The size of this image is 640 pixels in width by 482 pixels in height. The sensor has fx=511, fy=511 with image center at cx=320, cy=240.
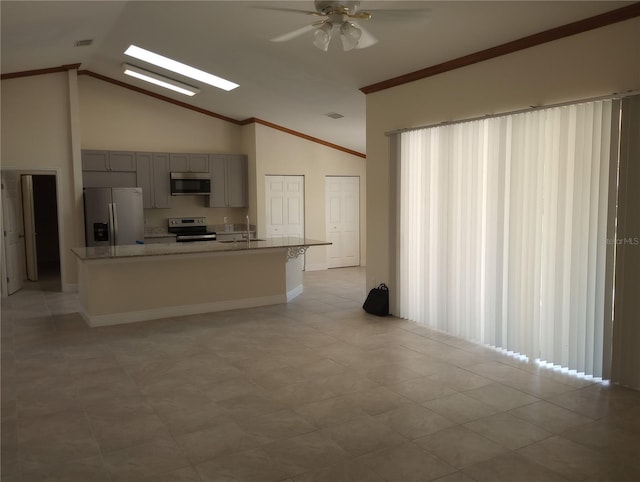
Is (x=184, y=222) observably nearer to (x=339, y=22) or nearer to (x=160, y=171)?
(x=160, y=171)

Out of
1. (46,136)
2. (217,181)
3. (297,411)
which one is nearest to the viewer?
(297,411)

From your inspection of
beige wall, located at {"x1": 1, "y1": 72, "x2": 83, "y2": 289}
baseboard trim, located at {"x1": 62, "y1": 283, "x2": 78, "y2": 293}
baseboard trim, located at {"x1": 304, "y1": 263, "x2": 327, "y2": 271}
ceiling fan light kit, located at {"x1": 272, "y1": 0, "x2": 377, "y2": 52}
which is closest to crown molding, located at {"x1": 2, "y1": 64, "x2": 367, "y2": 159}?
beige wall, located at {"x1": 1, "y1": 72, "x2": 83, "y2": 289}

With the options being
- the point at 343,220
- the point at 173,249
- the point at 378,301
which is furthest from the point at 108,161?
the point at 378,301

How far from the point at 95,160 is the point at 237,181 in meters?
2.37

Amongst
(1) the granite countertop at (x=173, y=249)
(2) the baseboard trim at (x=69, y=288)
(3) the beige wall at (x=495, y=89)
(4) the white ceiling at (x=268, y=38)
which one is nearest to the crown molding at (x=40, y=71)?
(4) the white ceiling at (x=268, y=38)

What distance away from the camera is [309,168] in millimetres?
9617

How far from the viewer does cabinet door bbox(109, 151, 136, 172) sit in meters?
8.26

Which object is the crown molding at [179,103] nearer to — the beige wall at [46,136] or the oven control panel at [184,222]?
the beige wall at [46,136]

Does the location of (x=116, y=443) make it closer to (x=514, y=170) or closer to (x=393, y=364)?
(x=393, y=364)

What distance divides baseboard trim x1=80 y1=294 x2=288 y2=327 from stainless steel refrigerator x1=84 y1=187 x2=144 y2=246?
1.78 meters

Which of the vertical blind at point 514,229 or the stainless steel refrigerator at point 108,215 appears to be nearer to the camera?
the vertical blind at point 514,229

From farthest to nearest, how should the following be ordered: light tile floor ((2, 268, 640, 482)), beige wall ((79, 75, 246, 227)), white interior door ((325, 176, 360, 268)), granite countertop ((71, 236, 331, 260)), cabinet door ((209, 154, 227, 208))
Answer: white interior door ((325, 176, 360, 268)) < cabinet door ((209, 154, 227, 208)) < beige wall ((79, 75, 246, 227)) < granite countertop ((71, 236, 331, 260)) < light tile floor ((2, 268, 640, 482))

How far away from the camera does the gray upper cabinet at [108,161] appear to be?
8078 mm

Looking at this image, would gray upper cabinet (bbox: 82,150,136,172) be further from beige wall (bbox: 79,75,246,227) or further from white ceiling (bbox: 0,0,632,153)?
white ceiling (bbox: 0,0,632,153)
